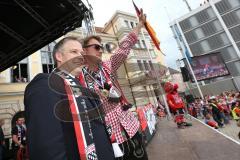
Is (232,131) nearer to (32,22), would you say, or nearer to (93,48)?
(93,48)

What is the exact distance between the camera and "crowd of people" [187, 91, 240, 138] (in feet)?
32.6

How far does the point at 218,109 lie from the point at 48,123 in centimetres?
1224

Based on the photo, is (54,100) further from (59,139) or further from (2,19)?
(2,19)

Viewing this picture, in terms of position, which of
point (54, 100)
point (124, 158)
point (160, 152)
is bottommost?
point (160, 152)

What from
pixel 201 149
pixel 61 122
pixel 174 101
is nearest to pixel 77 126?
pixel 61 122

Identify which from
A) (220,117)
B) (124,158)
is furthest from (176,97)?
(220,117)

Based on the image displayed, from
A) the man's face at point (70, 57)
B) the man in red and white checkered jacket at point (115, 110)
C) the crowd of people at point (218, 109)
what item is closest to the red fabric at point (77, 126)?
the man's face at point (70, 57)

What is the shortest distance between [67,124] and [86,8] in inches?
178

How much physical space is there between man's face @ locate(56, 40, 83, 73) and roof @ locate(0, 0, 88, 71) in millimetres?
3663

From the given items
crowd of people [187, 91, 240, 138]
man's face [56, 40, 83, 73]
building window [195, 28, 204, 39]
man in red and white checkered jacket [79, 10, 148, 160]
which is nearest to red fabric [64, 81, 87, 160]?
man's face [56, 40, 83, 73]

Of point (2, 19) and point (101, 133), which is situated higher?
point (2, 19)

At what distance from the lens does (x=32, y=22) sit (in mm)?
4844

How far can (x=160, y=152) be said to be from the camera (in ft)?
10.2

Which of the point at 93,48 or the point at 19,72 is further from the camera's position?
the point at 19,72
